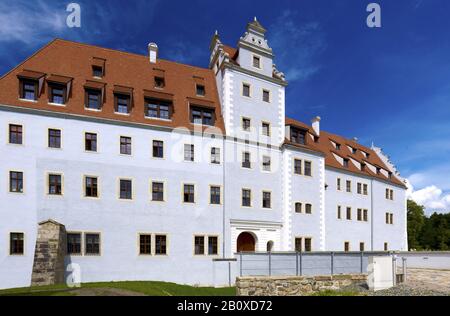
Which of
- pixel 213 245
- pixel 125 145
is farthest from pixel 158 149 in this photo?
pixel 213 245

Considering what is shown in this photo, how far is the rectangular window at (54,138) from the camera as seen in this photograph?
25047 millimetres

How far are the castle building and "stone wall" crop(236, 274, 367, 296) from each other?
1087 centimetres

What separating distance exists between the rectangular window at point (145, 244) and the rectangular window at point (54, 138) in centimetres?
A: 909

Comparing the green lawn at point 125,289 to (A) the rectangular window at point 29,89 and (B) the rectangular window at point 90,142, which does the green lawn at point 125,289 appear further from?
(A) the rectangular window at point 29,89

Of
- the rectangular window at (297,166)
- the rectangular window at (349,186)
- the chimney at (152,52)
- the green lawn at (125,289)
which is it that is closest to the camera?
the green lawn at (125,289)

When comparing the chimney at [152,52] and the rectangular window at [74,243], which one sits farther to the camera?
the chimney at [152,52]

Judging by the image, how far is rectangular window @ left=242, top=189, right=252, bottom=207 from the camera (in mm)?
30678

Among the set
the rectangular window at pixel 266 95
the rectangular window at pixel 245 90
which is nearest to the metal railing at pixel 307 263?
the rectangular window at pixel 245 90

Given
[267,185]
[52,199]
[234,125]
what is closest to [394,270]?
[267,185]

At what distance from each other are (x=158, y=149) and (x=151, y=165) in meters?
1.46

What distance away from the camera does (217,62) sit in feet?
112

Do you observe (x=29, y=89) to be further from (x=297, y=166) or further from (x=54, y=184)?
(x=297, y=166)

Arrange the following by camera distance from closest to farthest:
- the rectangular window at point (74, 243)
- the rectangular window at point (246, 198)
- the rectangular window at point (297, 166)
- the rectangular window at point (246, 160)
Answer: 1. the rectangular window at point (74, 243)
2. the rectangular window at point (246, 198)
3. the rectangular window at point (246, 160)
4. the rectangular window at point (297, 166)

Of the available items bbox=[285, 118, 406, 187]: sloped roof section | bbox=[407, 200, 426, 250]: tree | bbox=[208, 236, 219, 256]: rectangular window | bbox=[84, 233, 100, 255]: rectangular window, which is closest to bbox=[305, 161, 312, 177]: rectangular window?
bbox=[285, 118, 406, 187]: sloped roof section
